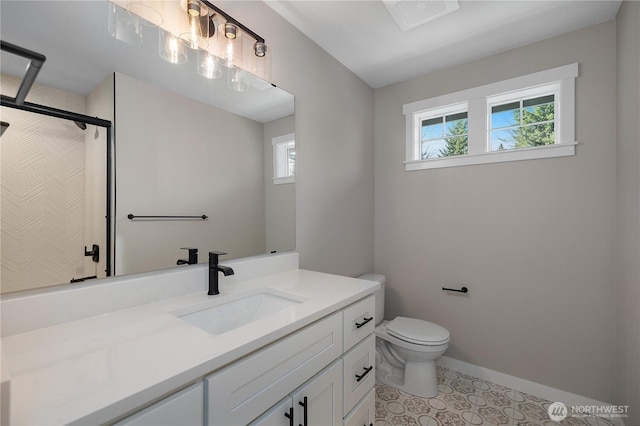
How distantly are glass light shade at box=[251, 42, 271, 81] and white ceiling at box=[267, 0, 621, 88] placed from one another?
314 mm

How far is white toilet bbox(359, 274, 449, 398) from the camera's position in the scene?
1920 millimetres

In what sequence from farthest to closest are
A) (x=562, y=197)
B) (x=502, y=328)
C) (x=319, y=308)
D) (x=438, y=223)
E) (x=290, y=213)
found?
(x=438, y=223), (x=502, y=328), (x=562, y=197), (x=290, y=213), (x=319, y=308)

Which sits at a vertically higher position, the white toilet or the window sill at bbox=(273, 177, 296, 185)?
the window sill at bbox=(273, 177, 296, 185)

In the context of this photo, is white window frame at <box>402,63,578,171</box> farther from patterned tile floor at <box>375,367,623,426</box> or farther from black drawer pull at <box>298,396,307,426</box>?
black drawer pull at <box>298,396,307,426</box>

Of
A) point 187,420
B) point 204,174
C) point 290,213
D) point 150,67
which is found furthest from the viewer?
point 290,213

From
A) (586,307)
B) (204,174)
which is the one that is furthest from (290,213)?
(586,307)

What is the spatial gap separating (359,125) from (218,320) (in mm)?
1994

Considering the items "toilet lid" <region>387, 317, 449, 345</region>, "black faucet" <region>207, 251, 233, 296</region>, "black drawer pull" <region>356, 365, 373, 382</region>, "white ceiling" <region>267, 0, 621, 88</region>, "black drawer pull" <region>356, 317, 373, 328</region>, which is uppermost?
"white ceiling" <region>267, 0, 621, 88</region>

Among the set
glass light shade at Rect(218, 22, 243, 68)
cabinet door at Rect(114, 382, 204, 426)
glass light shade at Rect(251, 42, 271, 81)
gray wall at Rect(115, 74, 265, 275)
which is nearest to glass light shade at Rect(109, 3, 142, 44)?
gray wall at Rect(115, 74, 265, 275)

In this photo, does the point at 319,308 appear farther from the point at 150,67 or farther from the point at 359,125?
the point at 359,125

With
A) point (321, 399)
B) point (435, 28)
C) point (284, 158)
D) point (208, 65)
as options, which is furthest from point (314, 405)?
point (435, 28)

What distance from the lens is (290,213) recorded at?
70.4 inches

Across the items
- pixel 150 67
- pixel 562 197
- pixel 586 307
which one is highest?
pixel 150 67

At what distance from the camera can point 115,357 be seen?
0.68 m
